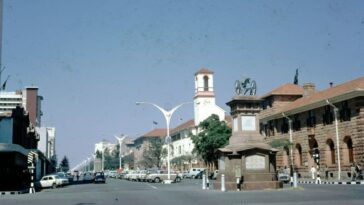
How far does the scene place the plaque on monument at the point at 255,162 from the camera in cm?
2941

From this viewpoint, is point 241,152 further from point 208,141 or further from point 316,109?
point 208,141

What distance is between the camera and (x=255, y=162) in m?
29.5

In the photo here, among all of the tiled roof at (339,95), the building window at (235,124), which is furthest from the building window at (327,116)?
the building window at (235,124)

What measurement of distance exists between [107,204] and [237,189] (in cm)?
1005

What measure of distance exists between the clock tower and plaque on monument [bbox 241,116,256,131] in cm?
6926

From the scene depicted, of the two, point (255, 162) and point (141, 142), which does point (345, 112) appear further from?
point (141, 142)

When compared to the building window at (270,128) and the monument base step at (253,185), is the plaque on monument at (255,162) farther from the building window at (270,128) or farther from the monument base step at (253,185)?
the building window at (270,128)

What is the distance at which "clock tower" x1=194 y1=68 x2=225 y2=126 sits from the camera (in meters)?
101

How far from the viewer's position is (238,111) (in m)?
30.9

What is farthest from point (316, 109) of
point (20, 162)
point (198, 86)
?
point (198, 86)

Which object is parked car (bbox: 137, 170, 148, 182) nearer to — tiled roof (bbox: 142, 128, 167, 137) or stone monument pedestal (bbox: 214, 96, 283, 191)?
stone monument pedestal (bbox: 214, 96, 283, 191)

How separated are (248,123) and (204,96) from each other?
70720mm

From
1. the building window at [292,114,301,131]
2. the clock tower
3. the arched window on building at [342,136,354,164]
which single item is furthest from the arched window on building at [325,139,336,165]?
the clock tower

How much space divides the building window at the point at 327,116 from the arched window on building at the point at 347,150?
3.09 meters
